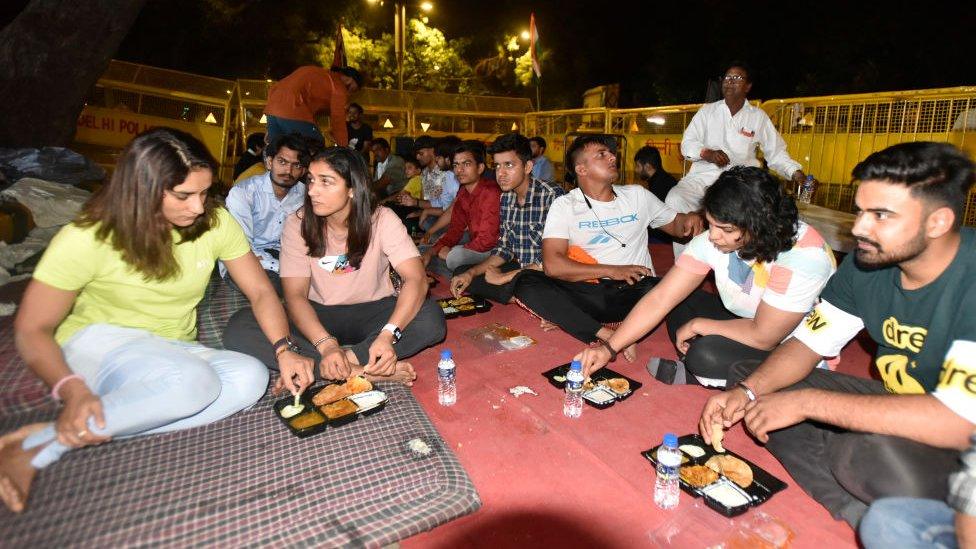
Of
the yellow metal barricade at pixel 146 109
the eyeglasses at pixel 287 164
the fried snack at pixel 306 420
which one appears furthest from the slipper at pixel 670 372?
the yellow metal barricade at pixel 146 109

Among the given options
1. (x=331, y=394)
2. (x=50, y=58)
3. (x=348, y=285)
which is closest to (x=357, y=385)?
(x=331, y=394)

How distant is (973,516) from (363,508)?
186 centimetres

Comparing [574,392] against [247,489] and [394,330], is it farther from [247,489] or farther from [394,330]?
[247,489]

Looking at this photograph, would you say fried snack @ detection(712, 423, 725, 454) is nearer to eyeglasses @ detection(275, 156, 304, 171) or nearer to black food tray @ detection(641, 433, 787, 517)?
black food tray @ detection(641, 433, 787, 517)

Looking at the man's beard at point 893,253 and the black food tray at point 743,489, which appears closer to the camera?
the man's beard at point 893,253

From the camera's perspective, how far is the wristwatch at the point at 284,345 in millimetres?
2763

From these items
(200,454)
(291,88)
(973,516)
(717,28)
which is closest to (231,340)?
(200,454)

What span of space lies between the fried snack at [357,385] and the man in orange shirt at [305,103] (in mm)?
3389

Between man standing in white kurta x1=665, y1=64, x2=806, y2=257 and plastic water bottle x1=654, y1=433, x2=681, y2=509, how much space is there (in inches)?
135

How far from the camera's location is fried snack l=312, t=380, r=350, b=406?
2738 mm

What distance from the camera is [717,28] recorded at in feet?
65.9

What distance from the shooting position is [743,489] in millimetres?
2135

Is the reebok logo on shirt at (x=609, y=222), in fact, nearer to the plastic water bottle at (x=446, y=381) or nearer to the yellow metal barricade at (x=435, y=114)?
the plastic water bottle at (x=446, y=381)

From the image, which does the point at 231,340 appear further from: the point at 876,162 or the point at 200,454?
the point at 876,162
